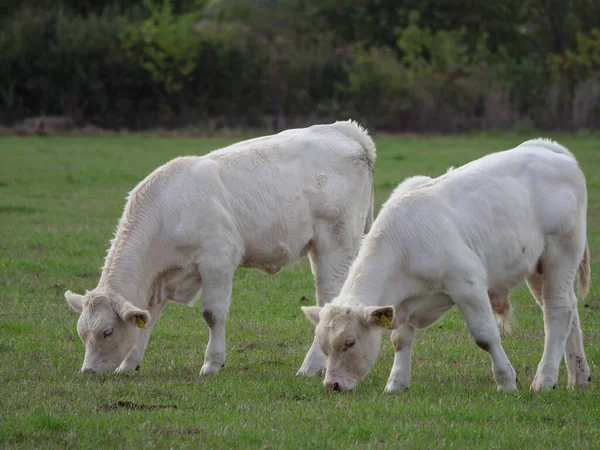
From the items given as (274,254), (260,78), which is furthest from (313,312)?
(260,78)

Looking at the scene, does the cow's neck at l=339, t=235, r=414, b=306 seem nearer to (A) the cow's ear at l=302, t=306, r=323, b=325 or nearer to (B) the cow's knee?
(A) the cow's ear at l=302, t=306, r=323, b=325

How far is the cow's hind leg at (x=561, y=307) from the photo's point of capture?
26.5 ft

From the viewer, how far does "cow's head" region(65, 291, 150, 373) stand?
Result: 811 centimetres

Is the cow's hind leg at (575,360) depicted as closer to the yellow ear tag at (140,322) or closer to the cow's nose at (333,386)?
the cow's nose at (333,386)

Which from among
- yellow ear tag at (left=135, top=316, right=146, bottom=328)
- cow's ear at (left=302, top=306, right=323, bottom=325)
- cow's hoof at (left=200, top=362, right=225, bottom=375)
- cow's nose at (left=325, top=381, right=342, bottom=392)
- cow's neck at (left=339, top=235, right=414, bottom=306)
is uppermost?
cow's neck at (left=339, top=235, right=414, bottom=306)

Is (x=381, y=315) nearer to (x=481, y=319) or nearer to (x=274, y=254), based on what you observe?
(x=481, y=319)

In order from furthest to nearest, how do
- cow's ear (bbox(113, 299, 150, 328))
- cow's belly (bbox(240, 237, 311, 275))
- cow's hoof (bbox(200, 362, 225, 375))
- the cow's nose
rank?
cow's belly (bbox(240, 237, 311, 275)), cow's hoof (bbox(200, 362, 225, 375)), cow's ear (bbox(113, 299, 150, 328)), the cow's nose

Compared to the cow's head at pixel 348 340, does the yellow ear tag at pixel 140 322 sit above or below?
below

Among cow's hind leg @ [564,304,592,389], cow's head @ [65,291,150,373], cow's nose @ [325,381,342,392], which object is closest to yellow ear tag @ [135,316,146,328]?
cow's head @ [65,291,150,373]

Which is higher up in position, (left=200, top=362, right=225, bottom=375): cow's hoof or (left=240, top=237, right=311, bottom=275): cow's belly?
(left=240, top=237, right=311, bottom=275): cow's belly

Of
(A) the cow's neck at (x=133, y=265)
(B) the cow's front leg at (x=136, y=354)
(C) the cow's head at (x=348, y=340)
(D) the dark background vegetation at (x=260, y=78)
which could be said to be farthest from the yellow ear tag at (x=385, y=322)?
(D) the dark background vegetation at (x=260, y=78)

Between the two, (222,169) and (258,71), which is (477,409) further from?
(258,71)

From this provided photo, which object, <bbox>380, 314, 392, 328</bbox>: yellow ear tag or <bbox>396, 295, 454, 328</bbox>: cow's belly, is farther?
<bbox>396, 295, 454, 328</bbox>: cow's belly

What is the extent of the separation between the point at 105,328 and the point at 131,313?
28 centimetres
